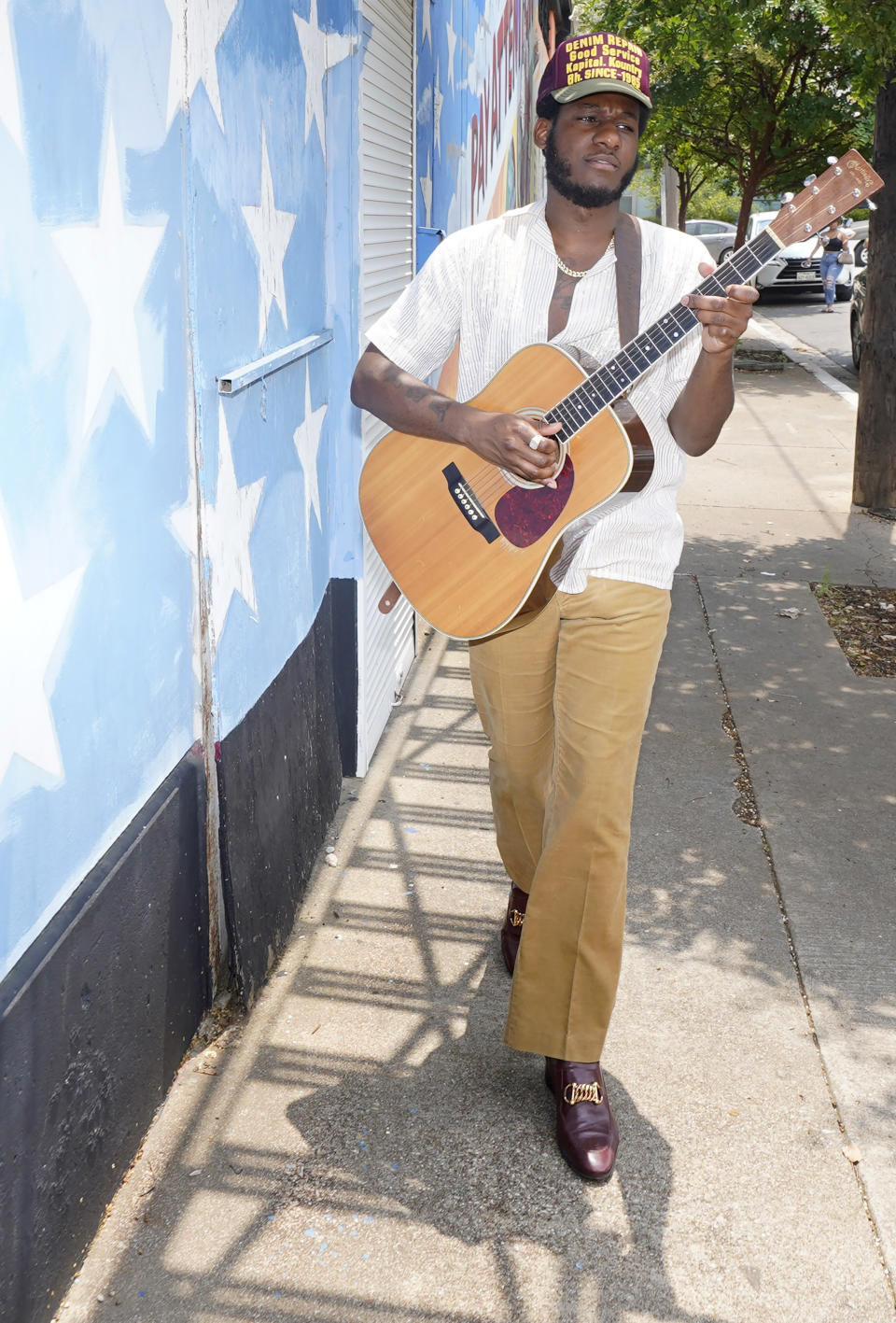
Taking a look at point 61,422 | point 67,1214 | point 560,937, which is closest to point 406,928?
point 560,937

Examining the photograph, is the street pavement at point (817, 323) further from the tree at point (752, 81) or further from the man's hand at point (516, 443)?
the man's hand at point (516, 443)

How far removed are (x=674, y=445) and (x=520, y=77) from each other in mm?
9794

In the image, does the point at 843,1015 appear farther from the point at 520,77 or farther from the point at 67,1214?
the point at 520,77

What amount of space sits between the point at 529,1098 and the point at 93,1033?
41.4 inches

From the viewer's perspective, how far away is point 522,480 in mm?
2936

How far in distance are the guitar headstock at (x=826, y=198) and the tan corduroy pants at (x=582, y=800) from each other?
798mm

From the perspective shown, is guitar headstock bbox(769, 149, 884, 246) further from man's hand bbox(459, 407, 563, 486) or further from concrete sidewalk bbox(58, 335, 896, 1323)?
concrete sidewalk bbox(58, 335, 896, 1323)

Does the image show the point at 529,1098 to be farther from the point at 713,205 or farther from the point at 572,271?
the point at 713,205

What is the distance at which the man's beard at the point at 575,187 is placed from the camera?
108 inches

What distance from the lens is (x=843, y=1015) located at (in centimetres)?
334

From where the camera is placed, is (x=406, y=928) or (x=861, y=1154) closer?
(x=861, y=1154)

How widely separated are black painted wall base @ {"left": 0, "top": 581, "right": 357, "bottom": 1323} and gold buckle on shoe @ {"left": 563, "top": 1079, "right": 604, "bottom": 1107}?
0.83 meters

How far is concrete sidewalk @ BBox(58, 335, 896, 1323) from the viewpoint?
2457 millimetres

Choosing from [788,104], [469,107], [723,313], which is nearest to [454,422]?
[723,313]
